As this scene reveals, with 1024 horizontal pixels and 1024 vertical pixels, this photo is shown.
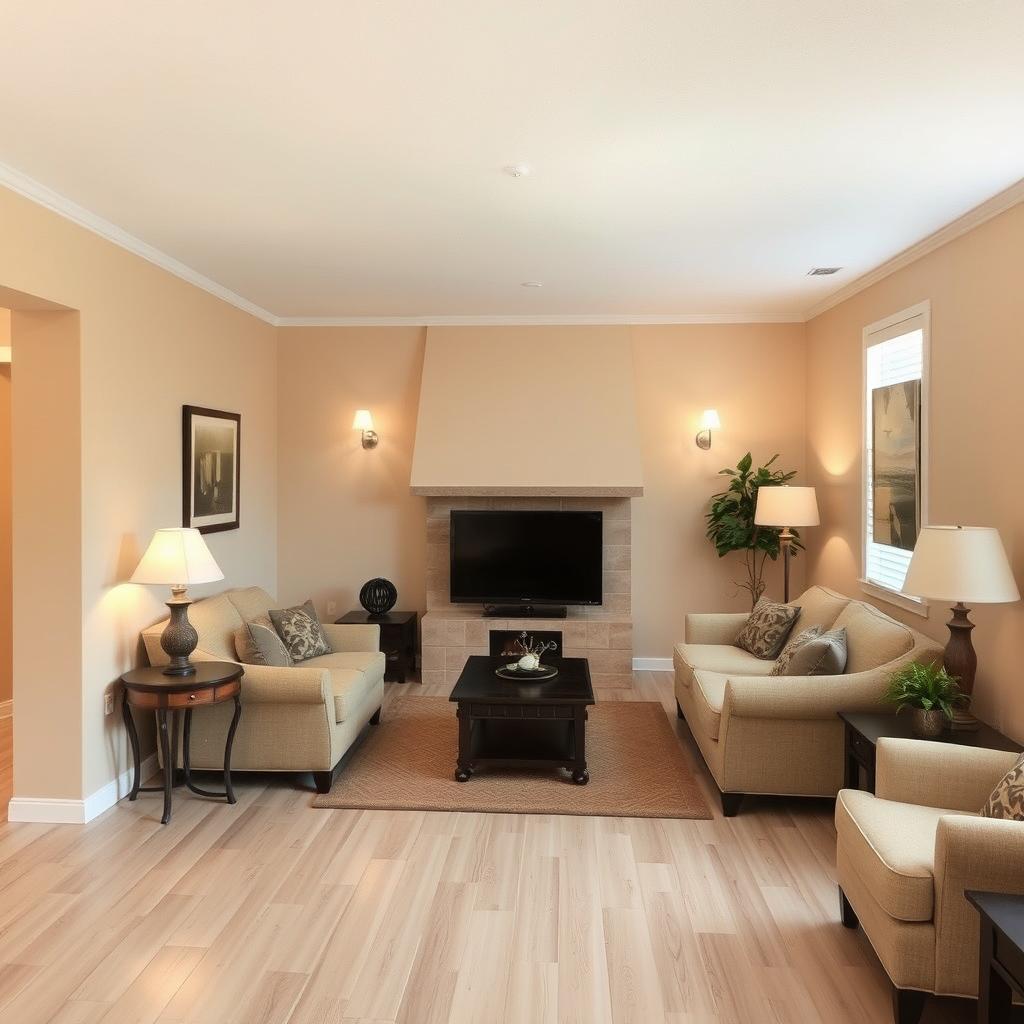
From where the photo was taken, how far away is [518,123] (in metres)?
2.80

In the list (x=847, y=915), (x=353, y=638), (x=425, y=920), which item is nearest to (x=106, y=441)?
(x=353, y=638)

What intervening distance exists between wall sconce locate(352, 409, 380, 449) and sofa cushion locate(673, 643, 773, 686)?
296cm

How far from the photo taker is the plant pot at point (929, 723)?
3.27m

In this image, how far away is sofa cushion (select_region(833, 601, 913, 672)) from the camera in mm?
3801

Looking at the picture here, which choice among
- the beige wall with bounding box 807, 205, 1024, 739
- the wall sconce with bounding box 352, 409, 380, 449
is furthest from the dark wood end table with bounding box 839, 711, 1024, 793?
the wall sconce with bounding box 352, 409, 380, 449

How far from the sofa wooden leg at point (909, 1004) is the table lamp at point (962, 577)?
4.10 ft

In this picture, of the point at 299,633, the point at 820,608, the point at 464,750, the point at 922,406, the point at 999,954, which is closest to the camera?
the point at 999,954

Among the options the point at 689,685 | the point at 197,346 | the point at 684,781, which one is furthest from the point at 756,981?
the point at 197,346

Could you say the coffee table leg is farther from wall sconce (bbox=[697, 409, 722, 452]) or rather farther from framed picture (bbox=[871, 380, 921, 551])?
wall sconce (bbox=[697, 409, 722, 452])

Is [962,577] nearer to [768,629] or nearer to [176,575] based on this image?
[768,629]

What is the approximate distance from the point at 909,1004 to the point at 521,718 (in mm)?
2236

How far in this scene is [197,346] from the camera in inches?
199

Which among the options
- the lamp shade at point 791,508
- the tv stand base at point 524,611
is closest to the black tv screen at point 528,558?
the tv stand base at point 524,611

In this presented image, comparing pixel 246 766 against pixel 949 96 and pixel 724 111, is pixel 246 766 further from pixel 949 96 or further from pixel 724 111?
pixel 949 96
